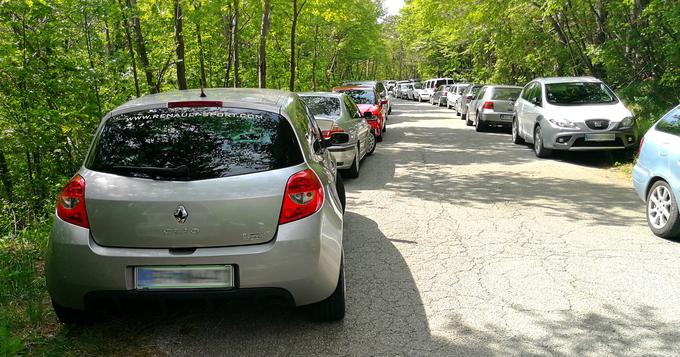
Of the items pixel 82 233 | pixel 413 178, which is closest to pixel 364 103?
pixel 413 178

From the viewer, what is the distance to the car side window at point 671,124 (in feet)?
18.9

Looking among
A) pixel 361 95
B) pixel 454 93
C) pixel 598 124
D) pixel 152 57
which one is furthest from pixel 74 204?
pixel 454 93

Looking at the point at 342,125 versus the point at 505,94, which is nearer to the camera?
the point at 342,125

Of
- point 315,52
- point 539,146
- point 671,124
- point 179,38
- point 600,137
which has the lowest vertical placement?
point 539,146

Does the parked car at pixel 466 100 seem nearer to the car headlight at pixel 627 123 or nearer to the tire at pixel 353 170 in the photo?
the car headlight at pixel 627 123

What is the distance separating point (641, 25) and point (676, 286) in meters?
12.3

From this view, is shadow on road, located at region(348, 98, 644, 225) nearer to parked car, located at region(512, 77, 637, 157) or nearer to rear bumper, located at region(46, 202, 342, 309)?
parked car, located at region(512, 77, 637, 157)

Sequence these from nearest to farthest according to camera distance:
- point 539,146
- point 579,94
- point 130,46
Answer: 1. point 130,46
2. point 539,146
3. point 579,94

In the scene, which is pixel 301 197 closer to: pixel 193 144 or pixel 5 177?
pixel 193 144

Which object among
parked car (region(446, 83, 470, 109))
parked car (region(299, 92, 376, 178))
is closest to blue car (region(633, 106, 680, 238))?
parked car (region(299, 92, 376, 178))

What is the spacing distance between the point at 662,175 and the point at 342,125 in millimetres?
5197

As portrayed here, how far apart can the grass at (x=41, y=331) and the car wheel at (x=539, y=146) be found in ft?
32.8

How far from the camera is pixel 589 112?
36.0 ft

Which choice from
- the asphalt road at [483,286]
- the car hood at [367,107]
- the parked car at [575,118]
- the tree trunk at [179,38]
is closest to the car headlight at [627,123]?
the parked car at [575,118]
